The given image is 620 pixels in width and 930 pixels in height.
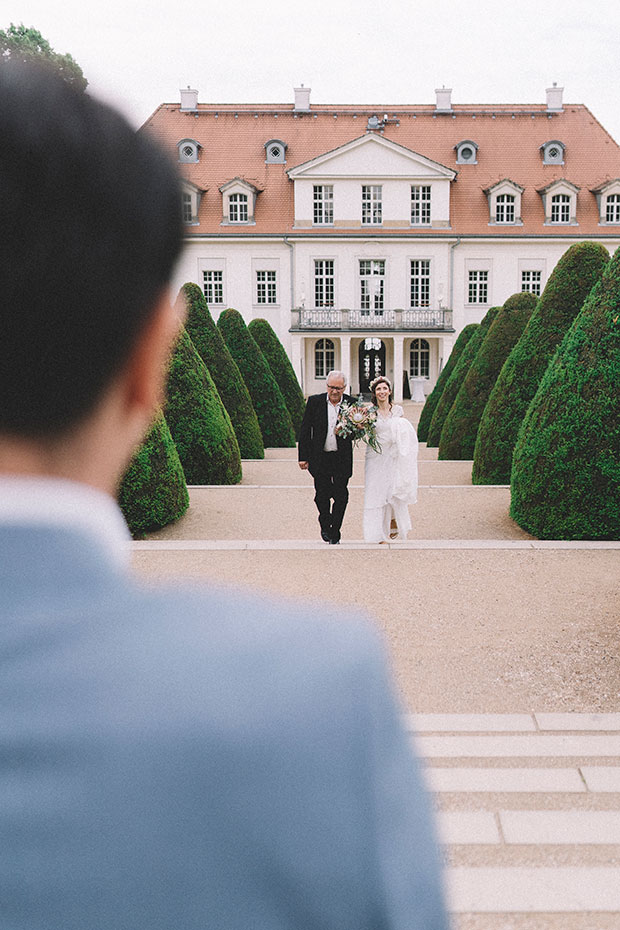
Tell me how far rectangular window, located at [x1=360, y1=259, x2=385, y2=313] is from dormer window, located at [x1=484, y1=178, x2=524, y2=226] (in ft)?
18.6

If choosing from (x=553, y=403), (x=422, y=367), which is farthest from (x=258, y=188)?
(x=553, y=403)

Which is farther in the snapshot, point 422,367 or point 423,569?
point 422,367

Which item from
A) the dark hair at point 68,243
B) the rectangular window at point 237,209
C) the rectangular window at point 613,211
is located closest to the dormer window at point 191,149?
the rectangular window at point 237,209

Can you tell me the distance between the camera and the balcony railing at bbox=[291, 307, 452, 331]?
128 ft

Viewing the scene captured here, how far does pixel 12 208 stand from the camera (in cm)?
64

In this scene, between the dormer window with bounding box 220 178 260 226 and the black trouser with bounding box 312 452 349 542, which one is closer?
the black trouser with bounding box 312 452 349 542

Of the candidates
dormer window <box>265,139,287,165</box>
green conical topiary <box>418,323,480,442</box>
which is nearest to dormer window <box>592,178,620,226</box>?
dormer window <box>265,139,287,165</box>

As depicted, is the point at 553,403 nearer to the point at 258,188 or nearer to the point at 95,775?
the point at 95,775

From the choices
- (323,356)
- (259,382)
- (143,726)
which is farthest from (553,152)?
(143,726)

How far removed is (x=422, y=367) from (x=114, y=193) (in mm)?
40699

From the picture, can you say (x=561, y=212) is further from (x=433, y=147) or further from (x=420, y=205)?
(x=433, y=147)

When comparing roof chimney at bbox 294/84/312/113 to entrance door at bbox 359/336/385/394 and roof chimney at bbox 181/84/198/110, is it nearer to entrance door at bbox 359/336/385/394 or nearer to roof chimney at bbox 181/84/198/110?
roof chimney at bbox 181/84/198/110

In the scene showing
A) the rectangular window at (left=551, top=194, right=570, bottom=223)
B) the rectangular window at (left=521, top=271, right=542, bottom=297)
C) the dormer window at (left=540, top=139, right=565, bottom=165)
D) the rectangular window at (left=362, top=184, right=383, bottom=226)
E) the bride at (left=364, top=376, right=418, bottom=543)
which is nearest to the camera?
the bride at (left=364, top=376, right=418, bottom=543)

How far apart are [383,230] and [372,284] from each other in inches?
100
